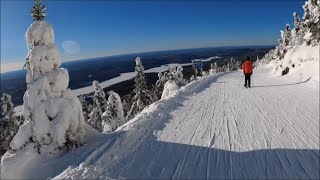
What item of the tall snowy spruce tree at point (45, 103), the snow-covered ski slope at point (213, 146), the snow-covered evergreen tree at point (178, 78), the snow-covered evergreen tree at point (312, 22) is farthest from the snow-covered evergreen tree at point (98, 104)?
the tall snowy spruce tree at point (45, 103)

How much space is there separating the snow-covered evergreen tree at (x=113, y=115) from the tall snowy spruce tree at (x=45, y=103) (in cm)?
2075

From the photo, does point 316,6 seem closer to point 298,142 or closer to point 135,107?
point 298,142

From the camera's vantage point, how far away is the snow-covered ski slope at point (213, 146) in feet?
21.0

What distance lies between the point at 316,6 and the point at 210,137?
2044 centimetres

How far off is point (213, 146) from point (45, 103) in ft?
15.6

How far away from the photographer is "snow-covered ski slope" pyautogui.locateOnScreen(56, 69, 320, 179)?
6395 millimetres

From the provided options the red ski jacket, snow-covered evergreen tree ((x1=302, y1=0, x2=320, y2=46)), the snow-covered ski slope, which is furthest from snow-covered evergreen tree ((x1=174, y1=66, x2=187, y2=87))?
the snow-covered ski slope

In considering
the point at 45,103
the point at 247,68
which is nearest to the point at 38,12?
the point at 45,103

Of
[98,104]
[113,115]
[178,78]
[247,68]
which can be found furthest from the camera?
[178,78]

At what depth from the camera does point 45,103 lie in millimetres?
8250

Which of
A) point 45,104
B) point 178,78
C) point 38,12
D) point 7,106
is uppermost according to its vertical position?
point 38,12

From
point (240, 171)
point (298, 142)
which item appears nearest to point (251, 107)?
point (298, 142)

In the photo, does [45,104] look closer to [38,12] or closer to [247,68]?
[38,12]

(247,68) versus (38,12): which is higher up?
(38,12)
